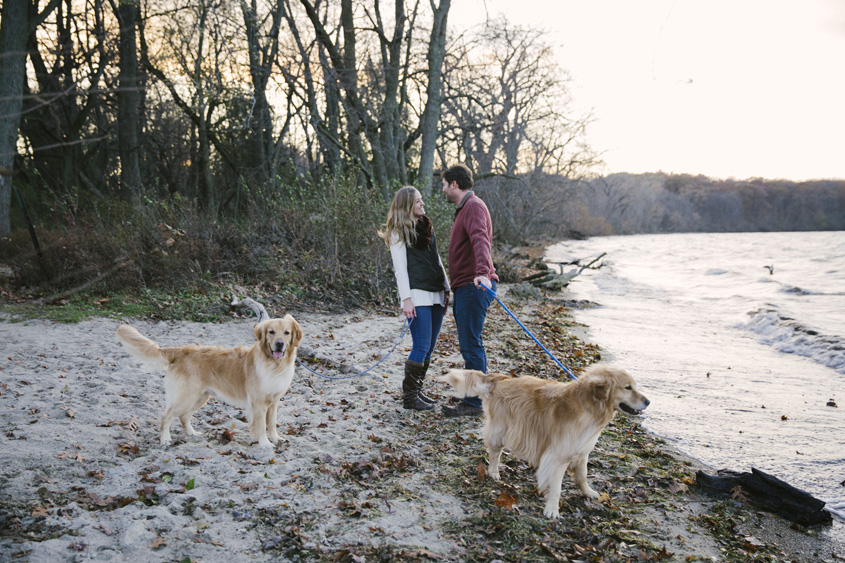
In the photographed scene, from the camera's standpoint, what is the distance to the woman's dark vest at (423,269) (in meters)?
5.56

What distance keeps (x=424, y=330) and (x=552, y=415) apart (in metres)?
1.89

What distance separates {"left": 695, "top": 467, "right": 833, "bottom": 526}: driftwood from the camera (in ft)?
13.8

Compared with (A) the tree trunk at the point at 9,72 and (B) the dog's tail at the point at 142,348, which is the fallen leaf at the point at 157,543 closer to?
(B) the dog's tail at the point at 142,348

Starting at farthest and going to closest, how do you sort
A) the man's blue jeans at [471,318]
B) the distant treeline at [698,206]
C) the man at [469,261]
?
the distant treeline at [698,206] → the man's blue jeans at [471,318] → the man at [469,261]

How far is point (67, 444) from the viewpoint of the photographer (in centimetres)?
445

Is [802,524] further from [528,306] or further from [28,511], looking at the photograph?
[528,306]

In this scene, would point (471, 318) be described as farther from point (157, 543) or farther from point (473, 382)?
point (157, 543)

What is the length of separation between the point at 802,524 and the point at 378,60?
2052 cm

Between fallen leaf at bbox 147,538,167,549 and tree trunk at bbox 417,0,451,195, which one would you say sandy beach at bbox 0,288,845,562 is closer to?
fallen leaf at bbox 147,538,167,549

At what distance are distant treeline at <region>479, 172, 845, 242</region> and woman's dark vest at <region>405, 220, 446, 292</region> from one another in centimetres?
5298

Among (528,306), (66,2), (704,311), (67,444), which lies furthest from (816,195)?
(67,444)

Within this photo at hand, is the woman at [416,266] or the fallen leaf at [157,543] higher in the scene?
the woman at [416,266]

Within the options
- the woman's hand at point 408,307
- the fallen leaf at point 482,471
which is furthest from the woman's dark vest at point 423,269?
the fallen leaf at point 482,471

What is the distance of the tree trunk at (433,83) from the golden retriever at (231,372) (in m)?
12.5
